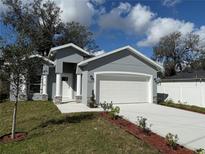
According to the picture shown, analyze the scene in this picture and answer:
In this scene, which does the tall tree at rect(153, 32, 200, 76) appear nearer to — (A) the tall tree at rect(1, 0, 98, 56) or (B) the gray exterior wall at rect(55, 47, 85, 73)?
(A) the tall tree at rect(1, 0, 98, 56)

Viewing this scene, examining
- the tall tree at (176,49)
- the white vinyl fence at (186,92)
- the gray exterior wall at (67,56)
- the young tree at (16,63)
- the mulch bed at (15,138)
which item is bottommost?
the mulch bed at (15,138)

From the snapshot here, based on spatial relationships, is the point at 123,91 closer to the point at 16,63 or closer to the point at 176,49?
the point at 16,63

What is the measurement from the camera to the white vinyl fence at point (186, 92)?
17.9m

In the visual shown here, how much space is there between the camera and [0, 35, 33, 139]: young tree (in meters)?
8.02

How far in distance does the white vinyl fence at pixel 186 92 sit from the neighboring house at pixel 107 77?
11.4 ft

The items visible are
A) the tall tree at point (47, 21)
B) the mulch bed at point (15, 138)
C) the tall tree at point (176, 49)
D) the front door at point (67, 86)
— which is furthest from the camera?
the tall tree at point (176, 49)

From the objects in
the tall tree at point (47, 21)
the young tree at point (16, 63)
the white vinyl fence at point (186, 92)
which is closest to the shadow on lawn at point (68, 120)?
the young tree at point (16, 63)

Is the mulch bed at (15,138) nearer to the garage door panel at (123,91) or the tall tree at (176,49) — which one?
the garage door panel at (123,91)

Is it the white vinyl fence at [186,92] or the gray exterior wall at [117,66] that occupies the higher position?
the gray exterior wall at [117,66]

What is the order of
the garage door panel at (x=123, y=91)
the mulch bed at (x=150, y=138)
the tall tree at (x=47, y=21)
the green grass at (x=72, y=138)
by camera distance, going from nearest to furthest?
1. the mulch bed at (x=150, y=138)
2. the green grass at (x=72, y=138)
3. the garage door panel at (x=123, y=91)
4. the tall tree at (x=47, y=21)

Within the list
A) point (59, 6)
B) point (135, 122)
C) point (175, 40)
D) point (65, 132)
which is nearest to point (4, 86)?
point (65, 132)

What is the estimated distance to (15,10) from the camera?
29219mm

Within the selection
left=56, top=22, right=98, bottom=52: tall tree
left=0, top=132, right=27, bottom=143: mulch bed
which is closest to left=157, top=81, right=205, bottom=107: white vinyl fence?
left=0, top=132, right=27, bottom=143: mulch bed

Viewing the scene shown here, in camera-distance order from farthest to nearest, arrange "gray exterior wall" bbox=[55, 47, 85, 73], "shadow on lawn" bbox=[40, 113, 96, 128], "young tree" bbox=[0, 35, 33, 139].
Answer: "gray exterior wall" bbox=[55, 47, 85, 73], "shadow on lawn" bbox=[40, 113, 96, 128], "young tree" bbox=[0, 35, 33, 139]
